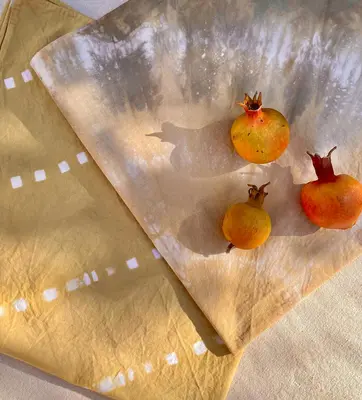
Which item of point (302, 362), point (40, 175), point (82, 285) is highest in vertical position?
point (40, 175)

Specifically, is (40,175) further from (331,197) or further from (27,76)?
(331,197)

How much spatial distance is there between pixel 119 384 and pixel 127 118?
40 centimetres

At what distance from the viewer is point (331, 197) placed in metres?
0.70

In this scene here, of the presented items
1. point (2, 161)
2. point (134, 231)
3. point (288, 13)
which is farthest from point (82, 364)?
point (288, 13)

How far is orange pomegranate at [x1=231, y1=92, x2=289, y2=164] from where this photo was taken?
71cm

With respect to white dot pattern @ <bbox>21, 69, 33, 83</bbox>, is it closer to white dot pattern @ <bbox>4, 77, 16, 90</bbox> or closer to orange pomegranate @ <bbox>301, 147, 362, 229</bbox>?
white dot pattern @ <bbox>4, 77, 16, 90</bbox>

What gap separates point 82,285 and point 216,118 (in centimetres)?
33

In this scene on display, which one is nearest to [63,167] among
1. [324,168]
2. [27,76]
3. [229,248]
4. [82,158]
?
[82,158]

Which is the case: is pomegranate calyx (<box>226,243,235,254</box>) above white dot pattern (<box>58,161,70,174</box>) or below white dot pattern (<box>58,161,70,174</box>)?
below

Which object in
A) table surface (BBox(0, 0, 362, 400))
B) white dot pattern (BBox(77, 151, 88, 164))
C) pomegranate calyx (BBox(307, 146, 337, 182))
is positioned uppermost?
white dot pattern (BBox(77, 151, 88, 164))

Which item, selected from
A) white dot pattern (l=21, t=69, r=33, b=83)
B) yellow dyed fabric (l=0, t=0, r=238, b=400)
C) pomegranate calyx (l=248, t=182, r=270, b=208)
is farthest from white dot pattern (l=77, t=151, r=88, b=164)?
pomegranate calyx (l=248, t=182, r=270, b=208)

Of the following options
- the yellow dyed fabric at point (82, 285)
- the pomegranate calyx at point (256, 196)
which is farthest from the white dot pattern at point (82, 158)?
the pomegranate calyx at point (256, 196)

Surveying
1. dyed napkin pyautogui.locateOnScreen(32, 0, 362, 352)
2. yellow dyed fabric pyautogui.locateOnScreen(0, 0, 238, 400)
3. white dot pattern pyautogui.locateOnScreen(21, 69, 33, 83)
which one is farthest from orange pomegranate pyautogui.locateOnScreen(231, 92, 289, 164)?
white dot pattern pyautogui.locateOnScreen(21, 69, 33, 83)

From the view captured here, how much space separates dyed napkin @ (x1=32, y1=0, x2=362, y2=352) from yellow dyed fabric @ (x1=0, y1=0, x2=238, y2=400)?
0.11 feet
